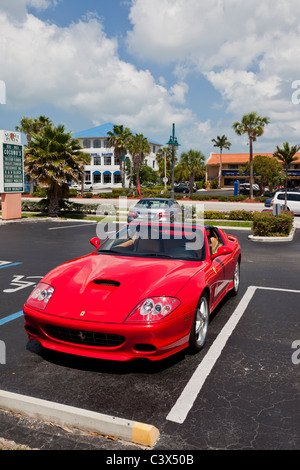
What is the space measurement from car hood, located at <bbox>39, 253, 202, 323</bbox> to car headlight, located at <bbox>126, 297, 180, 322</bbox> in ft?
0.18

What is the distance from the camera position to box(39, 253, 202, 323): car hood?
390cm

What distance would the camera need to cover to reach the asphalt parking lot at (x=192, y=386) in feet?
10.2

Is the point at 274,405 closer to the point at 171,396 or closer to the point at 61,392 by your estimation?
the point at 171,396

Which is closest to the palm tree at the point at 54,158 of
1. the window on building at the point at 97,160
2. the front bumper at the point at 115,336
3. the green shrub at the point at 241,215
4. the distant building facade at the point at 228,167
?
the green shrub at the point at 241,215

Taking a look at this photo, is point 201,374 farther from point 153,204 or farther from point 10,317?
point 153,204

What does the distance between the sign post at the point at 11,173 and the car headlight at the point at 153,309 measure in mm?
19606

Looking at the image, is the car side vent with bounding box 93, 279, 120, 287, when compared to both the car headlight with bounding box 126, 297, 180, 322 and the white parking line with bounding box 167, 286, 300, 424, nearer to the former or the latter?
the car headlight with bounding box 126, 297, 180, 322

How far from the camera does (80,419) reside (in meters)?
3.18

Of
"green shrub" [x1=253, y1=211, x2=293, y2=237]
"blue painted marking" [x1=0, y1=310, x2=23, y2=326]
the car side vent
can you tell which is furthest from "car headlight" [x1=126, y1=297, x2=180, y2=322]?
"green shrub" [x1=253, y1=211, x2=293, y2=237]

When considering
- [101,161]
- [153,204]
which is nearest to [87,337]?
[153,204]

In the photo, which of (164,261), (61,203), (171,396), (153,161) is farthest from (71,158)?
(153,161)

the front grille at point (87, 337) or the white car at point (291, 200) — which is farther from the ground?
the white car at point (291, 200)

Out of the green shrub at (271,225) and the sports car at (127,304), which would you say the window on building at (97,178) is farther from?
the sports car at (127,304)
